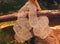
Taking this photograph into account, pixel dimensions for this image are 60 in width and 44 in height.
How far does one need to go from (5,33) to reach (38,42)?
0.95 ft

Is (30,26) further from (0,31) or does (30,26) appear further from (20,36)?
(0,31)

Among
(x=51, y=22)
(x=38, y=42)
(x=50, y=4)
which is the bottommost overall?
(x=38, y=42)

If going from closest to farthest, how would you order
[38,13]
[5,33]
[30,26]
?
[38,13] → [30,26] → [5,33]

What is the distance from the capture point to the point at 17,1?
149cm

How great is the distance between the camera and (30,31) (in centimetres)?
136

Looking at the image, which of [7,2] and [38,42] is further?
[7,2]

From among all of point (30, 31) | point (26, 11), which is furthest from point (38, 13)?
point (30, 31)

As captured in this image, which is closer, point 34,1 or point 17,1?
point 34,1

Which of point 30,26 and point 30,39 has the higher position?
point 30,26

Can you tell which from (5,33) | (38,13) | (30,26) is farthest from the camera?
(5,33)

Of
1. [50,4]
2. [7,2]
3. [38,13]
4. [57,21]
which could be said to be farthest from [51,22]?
[7,2]

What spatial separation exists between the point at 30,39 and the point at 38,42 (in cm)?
8

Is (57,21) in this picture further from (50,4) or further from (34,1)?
(34,1)

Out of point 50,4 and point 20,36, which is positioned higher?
point 50,4
